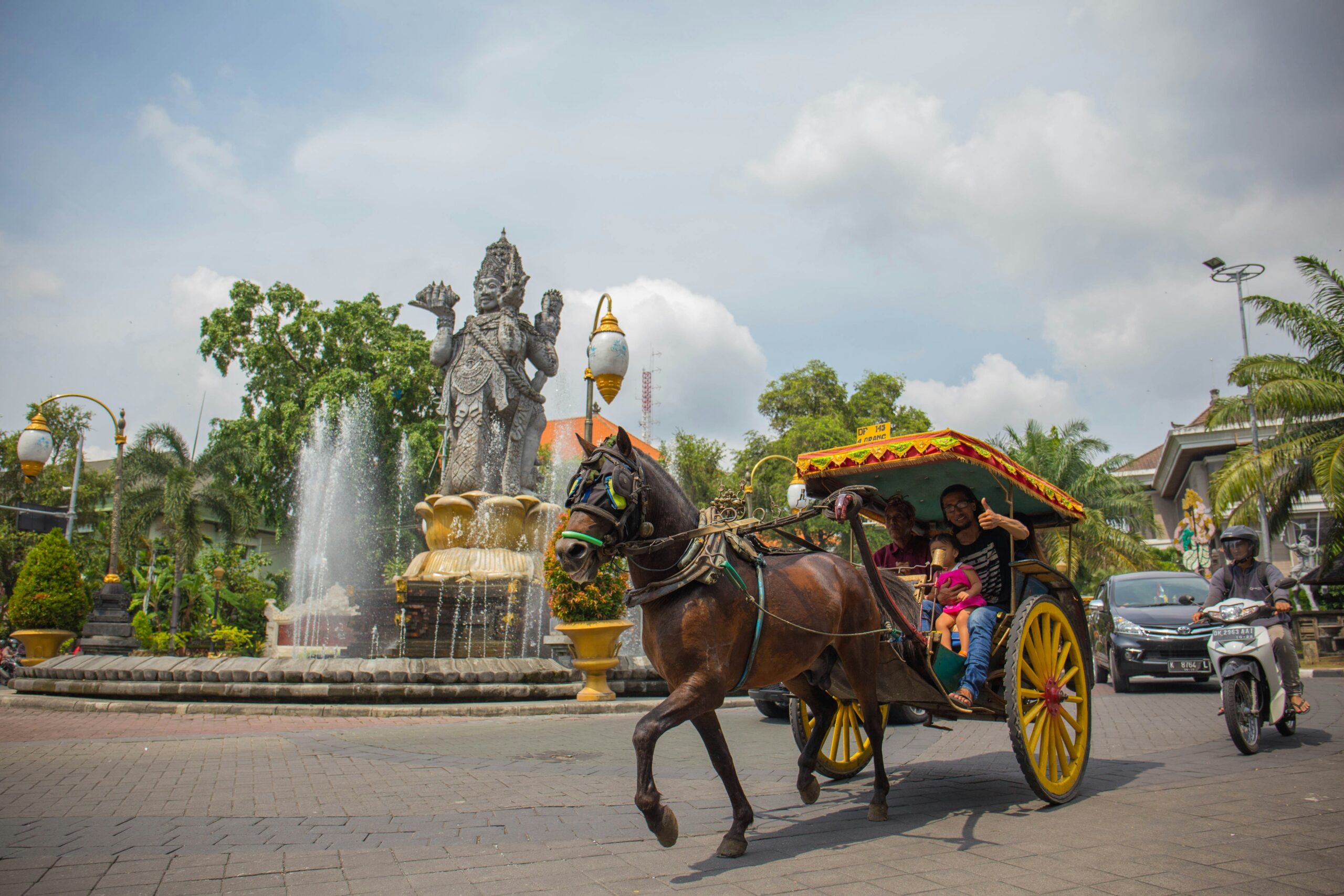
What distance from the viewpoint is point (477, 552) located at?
16.9 metres

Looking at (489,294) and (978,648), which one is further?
(489,294)

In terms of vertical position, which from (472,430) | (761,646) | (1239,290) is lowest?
(761,646)

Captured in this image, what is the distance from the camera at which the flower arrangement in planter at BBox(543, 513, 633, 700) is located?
37.8 feet

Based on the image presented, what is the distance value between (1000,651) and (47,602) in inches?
645

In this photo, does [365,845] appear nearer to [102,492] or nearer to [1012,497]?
[1012,497]

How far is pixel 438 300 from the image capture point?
18.9 m

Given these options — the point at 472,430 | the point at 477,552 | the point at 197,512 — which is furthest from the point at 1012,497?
the point at 197,512

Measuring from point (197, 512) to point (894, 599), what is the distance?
31268mm

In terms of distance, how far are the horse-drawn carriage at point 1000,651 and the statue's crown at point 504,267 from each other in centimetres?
1405

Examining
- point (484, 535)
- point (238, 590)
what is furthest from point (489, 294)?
point (238, 590)

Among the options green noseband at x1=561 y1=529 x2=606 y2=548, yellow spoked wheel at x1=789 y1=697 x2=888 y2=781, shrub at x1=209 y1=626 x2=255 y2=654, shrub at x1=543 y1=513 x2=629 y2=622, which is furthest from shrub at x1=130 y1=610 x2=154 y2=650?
green noseband at x1=561 y1=529 x2=606 y2=548

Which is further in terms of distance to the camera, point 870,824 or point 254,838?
point 870,824

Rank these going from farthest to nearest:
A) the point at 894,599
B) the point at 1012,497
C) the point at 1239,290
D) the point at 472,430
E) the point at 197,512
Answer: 1. the point at 197,512
2. the point at 1239,290
3. the point at 472,430
4. the point at 1012,497
5. the point at 894,599

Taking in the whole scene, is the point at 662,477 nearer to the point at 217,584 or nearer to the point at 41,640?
the point at 41,640
